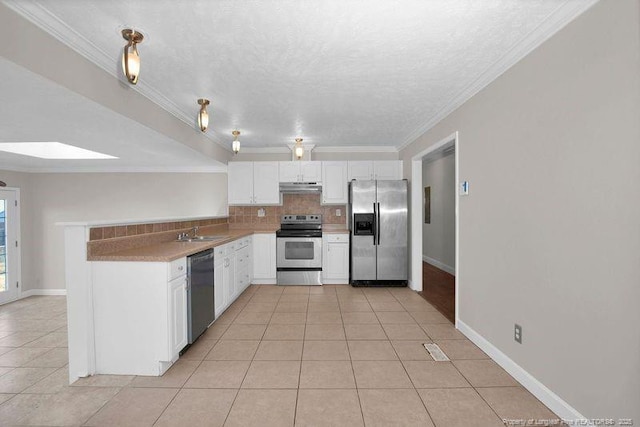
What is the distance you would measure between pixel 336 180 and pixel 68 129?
3565 mm

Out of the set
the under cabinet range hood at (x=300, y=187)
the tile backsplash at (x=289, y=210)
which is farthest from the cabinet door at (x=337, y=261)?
the under cabinet range hood at (x=300, y=187)

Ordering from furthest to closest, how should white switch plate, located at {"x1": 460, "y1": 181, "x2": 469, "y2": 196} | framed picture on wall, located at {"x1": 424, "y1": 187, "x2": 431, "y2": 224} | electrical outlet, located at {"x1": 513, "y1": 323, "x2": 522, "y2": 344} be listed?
framed picture on wall, located at {"x1": 424, "y1": 187, "x2": 431, "y2": 224}, white switch plate, located at {"x1": 460, "y1": 181, "x2": 469, "y2": 196}, electrical outlet, located at {"x1": 513, "y1": 323, "x2": 522, "y2": 344}

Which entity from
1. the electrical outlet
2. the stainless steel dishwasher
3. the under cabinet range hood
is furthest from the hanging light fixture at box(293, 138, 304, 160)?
the electrical outlet

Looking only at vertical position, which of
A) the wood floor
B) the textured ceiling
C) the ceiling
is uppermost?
the ceiling

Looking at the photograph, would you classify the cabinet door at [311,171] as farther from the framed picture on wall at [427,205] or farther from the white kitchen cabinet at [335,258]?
the framed picture on wall at [427,205]

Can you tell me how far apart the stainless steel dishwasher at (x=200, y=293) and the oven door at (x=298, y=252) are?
1766mm

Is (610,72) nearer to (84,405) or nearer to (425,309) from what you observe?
(425,309)

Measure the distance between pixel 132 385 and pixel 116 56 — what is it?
239cm

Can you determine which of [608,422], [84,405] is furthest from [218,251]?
[608,422]

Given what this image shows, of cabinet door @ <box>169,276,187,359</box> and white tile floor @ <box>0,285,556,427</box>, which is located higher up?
cabinet door @ <box>169,276,187,359</box>

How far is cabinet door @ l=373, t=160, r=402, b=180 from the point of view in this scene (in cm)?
515

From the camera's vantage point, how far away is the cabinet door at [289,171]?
5.24m

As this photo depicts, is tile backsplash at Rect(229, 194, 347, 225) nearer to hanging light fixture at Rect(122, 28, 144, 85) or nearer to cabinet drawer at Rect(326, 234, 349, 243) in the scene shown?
cabinet drawer at Rect(326, 234, 349, 243)

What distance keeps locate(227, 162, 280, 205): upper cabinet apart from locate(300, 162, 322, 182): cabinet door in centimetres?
46
